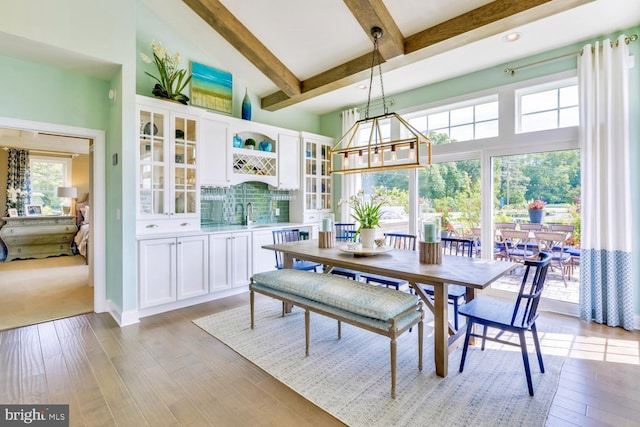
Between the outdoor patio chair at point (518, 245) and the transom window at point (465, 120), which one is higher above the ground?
the transom window at point (465, 120)

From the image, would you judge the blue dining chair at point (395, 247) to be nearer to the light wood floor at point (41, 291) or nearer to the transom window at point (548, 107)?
the transom window at point (548, 107)

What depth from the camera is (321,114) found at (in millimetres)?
6051

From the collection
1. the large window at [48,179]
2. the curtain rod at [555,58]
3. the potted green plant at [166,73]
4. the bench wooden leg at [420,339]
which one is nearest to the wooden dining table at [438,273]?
the bench wooden leg at [420,339]

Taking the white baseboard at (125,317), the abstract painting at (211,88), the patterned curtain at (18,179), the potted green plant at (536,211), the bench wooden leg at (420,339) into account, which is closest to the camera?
the bench wooden leg at (420,339)

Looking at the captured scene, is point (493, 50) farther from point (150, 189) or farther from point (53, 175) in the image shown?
point (53, 175)

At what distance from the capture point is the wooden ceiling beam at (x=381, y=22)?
9.52 ft

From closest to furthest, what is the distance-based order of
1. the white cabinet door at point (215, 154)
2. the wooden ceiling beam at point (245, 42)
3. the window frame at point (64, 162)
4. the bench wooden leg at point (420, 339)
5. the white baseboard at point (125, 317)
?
the bench wooden leg at point (420, 339) → the white baseboard at point (125, 317) → the wooden ceiling beam at point (245, 42) → the white cabinet door at point (215, 154) → the window frame at point (64, 162)

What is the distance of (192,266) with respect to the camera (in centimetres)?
381

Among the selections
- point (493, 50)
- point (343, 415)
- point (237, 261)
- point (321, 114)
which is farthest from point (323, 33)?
point (343, 415)

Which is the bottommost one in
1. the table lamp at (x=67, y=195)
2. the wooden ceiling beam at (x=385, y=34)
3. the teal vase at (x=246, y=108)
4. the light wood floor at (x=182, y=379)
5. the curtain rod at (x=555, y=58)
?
the light wood floor at (x=182, y=379)

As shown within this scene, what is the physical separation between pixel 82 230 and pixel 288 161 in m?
5.24

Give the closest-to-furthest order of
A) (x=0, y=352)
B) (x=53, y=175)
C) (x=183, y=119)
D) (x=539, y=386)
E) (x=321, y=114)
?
(x=539, y=386), (x=0, y=352), (x=183, y=119), (x=321, y=114), (x=53, y=175)

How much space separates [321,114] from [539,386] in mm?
5223

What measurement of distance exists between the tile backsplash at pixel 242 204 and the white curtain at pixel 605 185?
13.7ft
